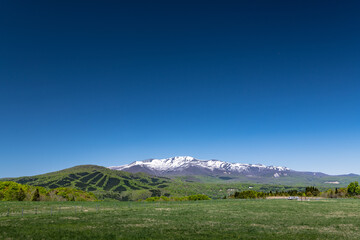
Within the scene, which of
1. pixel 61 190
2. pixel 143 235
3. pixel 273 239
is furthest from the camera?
pixel 61 190

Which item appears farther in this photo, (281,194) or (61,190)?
(281,194)

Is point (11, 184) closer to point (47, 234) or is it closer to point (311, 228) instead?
point (47, 234)

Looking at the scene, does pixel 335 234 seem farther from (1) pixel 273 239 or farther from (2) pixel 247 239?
(2) pixel 247 239

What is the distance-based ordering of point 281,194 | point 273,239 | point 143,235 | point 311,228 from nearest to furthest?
point 273,239 → point 143,235 → point 311,228 → point 281,194

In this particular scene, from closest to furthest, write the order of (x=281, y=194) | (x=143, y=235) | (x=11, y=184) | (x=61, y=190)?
1. (x=143, y=235)
2. (x=11, y=184)
3. (x=61, y=190)
4. (x=281, y=194)

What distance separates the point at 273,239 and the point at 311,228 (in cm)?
1359

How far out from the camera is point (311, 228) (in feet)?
138

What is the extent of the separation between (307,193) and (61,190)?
167867mm

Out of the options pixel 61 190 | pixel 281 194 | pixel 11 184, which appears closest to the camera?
pixel 11 184

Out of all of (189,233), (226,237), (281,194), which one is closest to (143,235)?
(189,233)

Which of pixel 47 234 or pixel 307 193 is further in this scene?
pixel 307 193

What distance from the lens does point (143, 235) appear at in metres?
35.3

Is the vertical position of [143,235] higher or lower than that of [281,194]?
higher

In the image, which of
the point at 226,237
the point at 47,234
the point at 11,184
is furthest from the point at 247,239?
the point at 11,184
